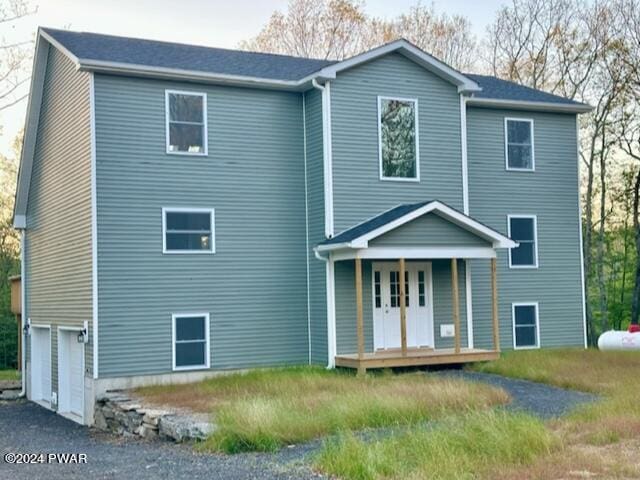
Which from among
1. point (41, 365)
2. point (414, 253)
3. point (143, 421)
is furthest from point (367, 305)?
point (41, 365)

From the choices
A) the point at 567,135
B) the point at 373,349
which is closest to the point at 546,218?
the point at 567,135

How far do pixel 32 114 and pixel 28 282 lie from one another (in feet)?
14.5

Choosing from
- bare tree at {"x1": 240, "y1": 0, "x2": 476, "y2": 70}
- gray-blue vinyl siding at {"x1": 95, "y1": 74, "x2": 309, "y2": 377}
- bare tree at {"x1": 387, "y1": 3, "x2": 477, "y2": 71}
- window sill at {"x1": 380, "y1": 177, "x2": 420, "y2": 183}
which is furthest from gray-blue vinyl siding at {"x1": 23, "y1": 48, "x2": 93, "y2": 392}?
bare tree at {"x1": 387, "y1": 3, "x2": 477, "y2": 71}

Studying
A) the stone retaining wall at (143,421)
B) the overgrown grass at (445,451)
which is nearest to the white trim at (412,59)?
the stone retaining wall at (143,421)

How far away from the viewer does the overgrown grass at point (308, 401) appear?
9852 millimetres

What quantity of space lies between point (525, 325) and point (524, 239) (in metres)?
2.11

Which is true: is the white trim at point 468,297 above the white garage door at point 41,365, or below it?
above

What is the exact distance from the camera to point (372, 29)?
33.0 meters

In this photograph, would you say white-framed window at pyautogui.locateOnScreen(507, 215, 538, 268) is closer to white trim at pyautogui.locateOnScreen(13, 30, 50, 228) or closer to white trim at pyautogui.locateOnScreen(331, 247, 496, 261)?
white trim at pyautogui.locateOnScreen(331, 247, 496, 261)

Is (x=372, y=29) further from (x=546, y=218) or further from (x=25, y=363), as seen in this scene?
(x=25, y=363)

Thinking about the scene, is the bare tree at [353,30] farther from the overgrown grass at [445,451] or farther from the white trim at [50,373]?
the overgrown grass at [445,451]

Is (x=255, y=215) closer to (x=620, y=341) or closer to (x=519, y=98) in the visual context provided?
(x=519, y=98)

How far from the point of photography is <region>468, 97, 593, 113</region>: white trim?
1875 cm

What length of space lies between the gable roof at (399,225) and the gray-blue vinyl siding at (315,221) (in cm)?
66
